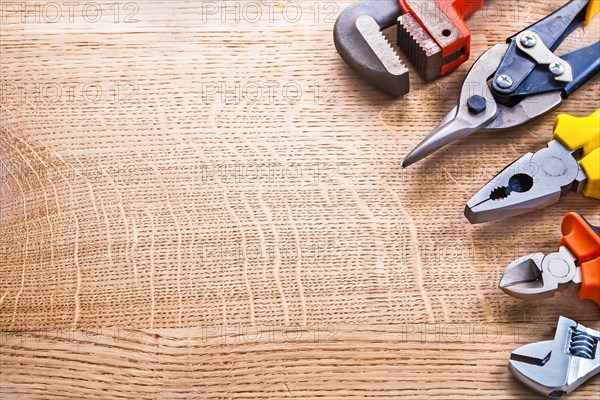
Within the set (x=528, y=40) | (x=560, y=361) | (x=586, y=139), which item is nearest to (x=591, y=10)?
(x=528, y=40)

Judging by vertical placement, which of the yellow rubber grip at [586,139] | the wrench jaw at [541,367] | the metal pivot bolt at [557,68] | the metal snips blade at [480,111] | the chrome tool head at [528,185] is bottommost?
the wrench jaw at [541,367]

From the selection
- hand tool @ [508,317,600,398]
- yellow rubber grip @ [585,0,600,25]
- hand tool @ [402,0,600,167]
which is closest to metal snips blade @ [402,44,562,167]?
hand tool @ [402,0,600,167]

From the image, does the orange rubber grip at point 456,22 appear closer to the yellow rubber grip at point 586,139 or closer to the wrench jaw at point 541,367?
the yellow rubber grip at point 586,139

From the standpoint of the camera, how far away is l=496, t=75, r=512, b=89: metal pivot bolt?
3.71 ft

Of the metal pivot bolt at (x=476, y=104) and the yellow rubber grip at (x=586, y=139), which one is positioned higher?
the metal pivot bolt at (x=476, y=104)

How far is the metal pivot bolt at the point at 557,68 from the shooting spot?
1.14m

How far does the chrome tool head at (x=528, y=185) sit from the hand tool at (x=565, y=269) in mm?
44

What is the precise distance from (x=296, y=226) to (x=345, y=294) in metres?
0.11

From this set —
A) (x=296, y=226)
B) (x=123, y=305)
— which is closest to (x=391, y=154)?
(x=296, y=226)

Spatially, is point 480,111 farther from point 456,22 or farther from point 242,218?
point 242,218

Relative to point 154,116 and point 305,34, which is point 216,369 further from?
point 305,34

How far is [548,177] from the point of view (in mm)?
1078

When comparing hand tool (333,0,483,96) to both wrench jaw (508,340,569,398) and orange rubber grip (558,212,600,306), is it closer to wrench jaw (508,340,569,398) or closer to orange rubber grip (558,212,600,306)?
orange rubber grip (558,212,600,306)

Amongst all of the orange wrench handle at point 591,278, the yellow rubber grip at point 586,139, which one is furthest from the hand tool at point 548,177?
the orange wrench handle at point 591,278
